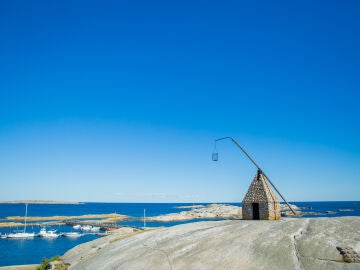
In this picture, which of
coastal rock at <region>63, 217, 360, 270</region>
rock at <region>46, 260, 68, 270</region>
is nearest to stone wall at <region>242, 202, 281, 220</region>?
coastal rock at <region>63, 217, 360, 270</region>

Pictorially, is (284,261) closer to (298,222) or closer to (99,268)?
(298,222)

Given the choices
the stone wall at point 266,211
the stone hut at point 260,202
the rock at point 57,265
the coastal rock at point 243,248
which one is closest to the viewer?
the coastal rock at point 243,248

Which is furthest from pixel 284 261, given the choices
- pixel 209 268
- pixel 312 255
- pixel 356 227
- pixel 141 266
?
pixel 141 266

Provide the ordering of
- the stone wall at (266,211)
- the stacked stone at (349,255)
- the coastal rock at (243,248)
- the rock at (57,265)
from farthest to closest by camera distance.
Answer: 1. the stone wall at (266,211)
2. the rock at (57,265)
3. the coastal rock at (243,248)
4. the stacked stone at (349,255)

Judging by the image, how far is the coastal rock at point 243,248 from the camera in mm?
15438

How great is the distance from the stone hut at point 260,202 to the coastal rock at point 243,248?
192 inches

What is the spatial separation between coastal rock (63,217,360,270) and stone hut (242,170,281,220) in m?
4.88

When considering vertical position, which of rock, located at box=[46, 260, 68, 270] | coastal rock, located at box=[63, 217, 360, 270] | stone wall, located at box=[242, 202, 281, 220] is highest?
stone wall, located at box=[242, 202, 281, 220]

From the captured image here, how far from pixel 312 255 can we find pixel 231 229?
21.3 feet

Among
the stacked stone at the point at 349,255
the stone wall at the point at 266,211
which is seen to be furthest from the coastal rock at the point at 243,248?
the stone wall at the point at 266,211

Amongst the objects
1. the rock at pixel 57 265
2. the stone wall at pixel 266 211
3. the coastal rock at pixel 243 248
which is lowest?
the rock at pixel 57 265

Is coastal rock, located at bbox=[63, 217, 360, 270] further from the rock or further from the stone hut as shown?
the stone hut

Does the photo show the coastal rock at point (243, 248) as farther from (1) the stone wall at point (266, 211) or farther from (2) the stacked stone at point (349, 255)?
(1) the stone wall at point (266, 211)

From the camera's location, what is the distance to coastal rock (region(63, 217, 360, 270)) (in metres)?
15.4
